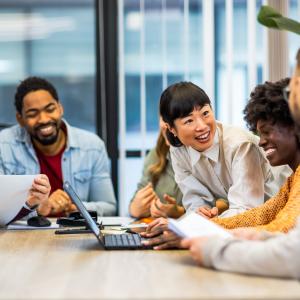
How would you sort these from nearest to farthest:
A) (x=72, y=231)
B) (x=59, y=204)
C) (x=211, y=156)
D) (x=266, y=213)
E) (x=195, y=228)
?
(x=195, y=228) → (x=266, y=213) → (x=72, y=231) → (x=211, y=156) → (x=59, y=204)

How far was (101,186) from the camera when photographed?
152 inches

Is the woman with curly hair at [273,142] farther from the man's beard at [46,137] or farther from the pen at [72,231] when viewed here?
the man's beard at [46,137]

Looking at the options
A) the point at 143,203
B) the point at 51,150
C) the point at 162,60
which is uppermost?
the point at 162,60

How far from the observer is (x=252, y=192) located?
2727mm

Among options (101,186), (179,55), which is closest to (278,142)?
(101,186)

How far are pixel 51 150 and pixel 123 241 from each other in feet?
5.81

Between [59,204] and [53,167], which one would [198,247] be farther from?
[53,167]

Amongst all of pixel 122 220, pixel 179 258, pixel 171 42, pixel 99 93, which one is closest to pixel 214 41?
pixel 171 42

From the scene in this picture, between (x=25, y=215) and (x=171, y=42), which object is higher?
(x=171, y=42)

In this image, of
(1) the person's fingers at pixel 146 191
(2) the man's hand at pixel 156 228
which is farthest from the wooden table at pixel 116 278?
(1) the person's fingers at pixel 146 191

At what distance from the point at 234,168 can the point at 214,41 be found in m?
2.13

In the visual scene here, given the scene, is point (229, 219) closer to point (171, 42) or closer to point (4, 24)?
point (171, 42)

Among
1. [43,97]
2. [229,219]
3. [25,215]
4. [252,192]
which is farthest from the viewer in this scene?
[43,97]

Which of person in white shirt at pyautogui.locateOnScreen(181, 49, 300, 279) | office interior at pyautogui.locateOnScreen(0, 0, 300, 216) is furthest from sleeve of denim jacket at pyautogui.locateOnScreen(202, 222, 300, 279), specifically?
office interior at pyautogui.locateOnScreen(0, 0, 300, 216)
